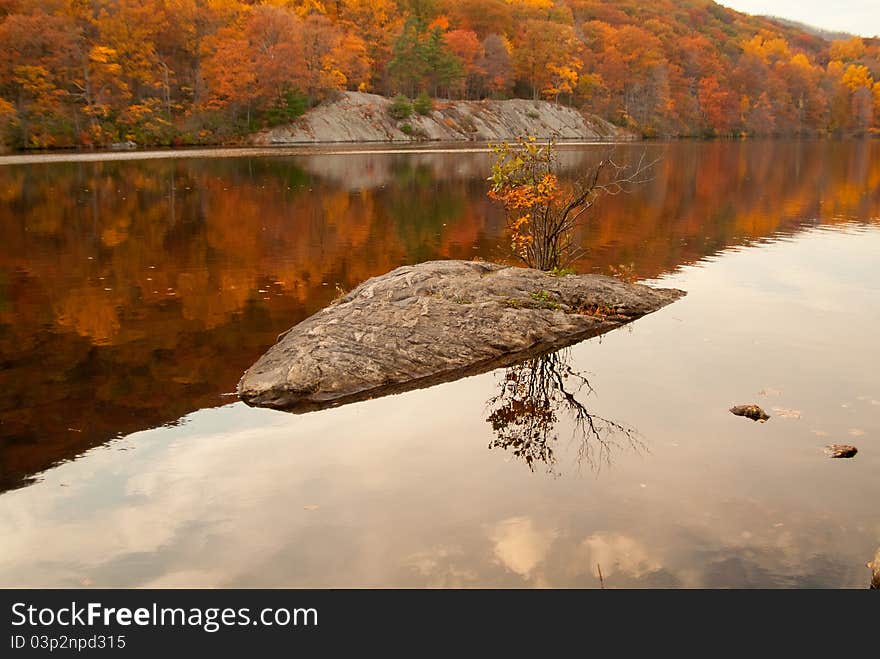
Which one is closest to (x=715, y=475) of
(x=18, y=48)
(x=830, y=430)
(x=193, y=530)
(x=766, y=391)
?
(x=830, y=430)

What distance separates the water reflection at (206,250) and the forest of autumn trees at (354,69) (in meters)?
Result: 27.9

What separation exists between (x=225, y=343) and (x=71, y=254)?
10007 mm

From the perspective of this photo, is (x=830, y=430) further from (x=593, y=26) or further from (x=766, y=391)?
(x=593, y=26)

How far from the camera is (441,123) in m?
103

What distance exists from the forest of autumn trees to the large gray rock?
63026 mm

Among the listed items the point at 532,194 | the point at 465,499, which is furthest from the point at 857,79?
the point at 465,499

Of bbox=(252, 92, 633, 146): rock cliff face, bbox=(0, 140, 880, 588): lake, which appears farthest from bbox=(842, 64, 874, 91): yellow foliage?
bbox=(0, 140, 880, 588): lake

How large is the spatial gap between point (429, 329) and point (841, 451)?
5952 millimetres

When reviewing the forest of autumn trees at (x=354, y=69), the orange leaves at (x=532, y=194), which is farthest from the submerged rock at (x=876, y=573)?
the forest of autumn trees at (x=354, y=69)

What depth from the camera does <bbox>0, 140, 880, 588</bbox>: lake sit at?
6.51 m

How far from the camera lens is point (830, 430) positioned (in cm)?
918

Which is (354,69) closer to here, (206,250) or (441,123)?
(441,123)

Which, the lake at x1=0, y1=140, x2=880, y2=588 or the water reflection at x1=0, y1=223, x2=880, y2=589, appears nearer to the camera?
the water reflection at x1=0, y1=223, x2=880, y2=589

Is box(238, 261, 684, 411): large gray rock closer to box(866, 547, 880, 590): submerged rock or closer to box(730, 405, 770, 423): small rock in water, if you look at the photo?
box(730, 405, 770, 423): small rock in water
